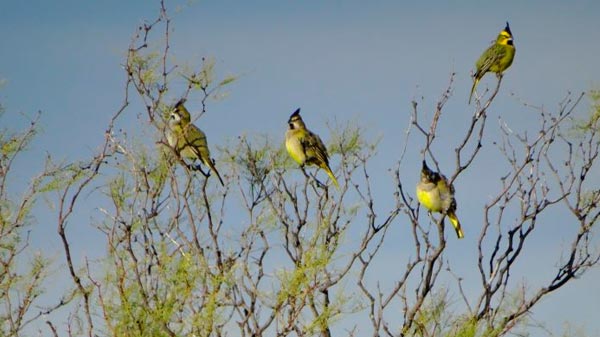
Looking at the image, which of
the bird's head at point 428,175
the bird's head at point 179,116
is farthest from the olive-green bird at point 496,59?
the bird's head at point 179,116

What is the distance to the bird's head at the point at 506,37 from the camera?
9.48 meters

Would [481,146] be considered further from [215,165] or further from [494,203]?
[215,165]

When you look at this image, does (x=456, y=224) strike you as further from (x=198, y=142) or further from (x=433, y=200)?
(x=198, y=142)

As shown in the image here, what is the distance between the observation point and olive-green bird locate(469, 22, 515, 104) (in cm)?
891

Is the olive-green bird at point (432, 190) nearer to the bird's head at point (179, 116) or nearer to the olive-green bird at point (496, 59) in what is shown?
the olive-green bird at point (496, 59)

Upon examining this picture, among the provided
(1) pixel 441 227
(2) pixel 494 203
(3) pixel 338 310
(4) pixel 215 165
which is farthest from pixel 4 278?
(2) pixel 494 203

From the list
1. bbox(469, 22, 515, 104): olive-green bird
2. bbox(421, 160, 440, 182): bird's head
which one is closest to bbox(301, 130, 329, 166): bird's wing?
bbox(421, 160, 440, 182): bird's head

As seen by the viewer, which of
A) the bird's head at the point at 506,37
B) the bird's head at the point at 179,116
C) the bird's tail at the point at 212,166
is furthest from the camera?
the bird's head at the point at 506,37

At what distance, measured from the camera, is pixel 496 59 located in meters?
8.98

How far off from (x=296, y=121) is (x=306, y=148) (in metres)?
0.62

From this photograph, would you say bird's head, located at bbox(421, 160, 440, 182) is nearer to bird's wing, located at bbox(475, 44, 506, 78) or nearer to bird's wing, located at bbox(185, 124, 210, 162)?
bird's wing, located at bbox(475, 44, 506, 78)

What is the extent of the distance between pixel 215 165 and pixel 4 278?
1758 millimetres

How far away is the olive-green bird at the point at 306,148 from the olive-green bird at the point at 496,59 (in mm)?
1466

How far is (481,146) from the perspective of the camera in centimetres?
606
